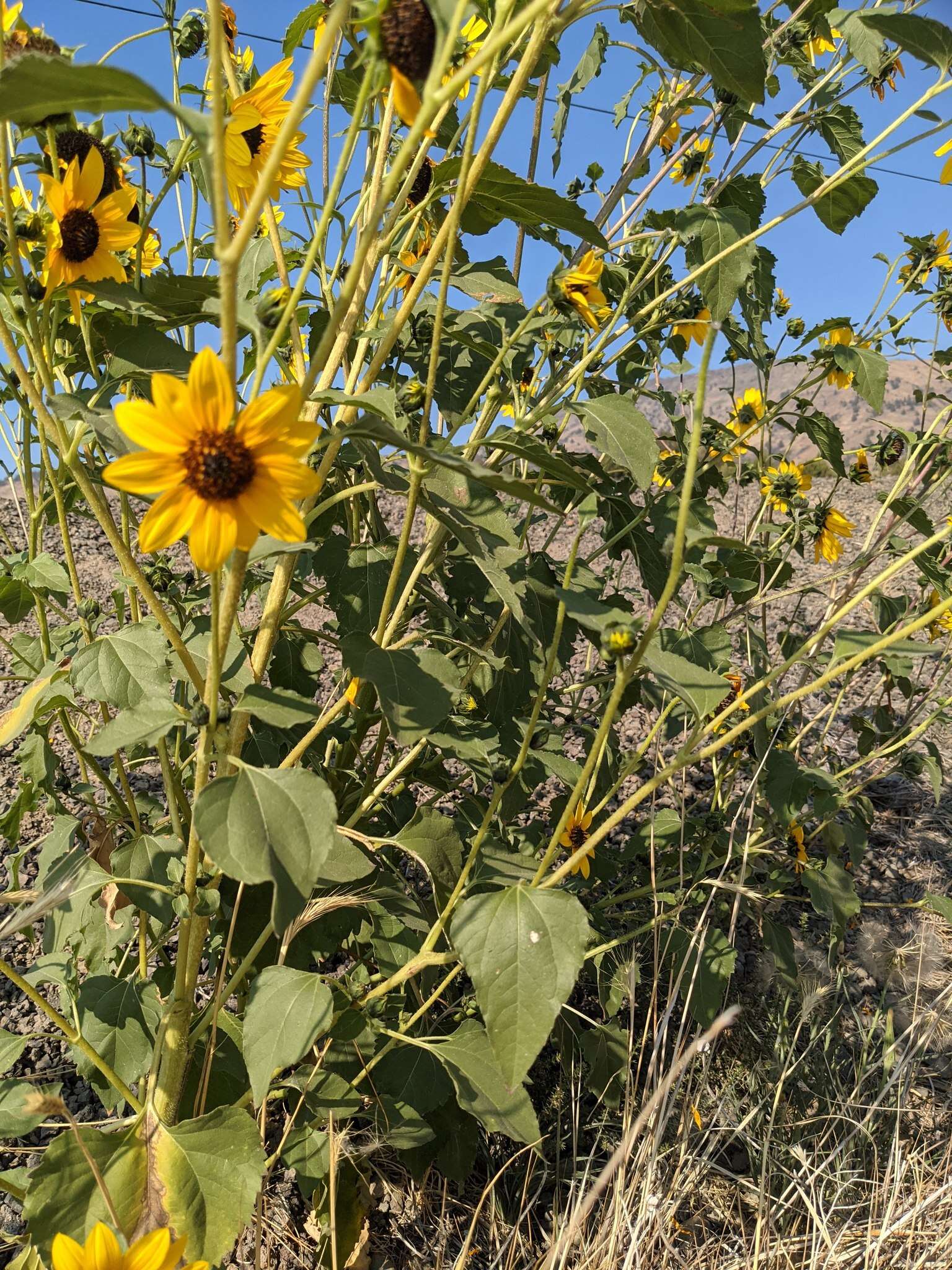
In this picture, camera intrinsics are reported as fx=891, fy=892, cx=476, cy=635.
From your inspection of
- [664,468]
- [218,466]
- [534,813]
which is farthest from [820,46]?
[534,813]

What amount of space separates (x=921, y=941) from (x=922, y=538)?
1.24 m

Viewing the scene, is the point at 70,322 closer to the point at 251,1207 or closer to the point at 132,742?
the point at 132,742

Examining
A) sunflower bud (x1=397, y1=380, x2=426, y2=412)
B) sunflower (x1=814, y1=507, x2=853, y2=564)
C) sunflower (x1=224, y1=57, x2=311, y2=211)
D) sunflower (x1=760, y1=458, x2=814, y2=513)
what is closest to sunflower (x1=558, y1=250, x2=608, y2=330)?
sunflower bud (x1=397, y1=380, x2=426, y2=412)

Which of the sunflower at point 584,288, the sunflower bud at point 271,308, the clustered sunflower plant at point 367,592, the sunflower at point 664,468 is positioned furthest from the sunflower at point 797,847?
the sunflower bud at point 271,308

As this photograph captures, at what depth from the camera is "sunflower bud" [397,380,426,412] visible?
4.34ft

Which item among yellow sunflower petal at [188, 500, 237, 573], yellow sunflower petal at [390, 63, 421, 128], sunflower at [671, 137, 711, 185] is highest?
sunflower at [671, 137, 711, 185]

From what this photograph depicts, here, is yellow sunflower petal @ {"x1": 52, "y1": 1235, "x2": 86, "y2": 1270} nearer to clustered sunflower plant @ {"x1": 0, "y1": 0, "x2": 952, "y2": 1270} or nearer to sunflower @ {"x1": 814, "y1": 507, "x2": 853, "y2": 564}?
clustered sunflower plant @ {"x1": 0, "y1": 0, "x2": 952, "y2": 1270}

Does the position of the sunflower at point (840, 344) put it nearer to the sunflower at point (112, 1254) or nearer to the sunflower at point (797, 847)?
the sunflower at point (797, 847)

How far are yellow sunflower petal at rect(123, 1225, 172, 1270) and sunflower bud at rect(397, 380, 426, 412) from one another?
1.05 m

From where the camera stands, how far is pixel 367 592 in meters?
1.31

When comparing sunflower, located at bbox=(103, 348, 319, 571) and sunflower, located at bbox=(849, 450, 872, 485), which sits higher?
sunflower, located at bbox=(849, 450, 872, 485)

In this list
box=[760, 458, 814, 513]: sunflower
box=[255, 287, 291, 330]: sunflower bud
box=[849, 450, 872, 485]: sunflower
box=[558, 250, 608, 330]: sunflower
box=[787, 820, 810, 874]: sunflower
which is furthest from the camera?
box=[849, 450, 872, 485]: sunflower

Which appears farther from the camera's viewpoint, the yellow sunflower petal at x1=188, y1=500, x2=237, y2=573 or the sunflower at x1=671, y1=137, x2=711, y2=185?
the sunflower at x1=671, y1=137, x2=711, y2=185

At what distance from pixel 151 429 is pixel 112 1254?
824 millimetres
